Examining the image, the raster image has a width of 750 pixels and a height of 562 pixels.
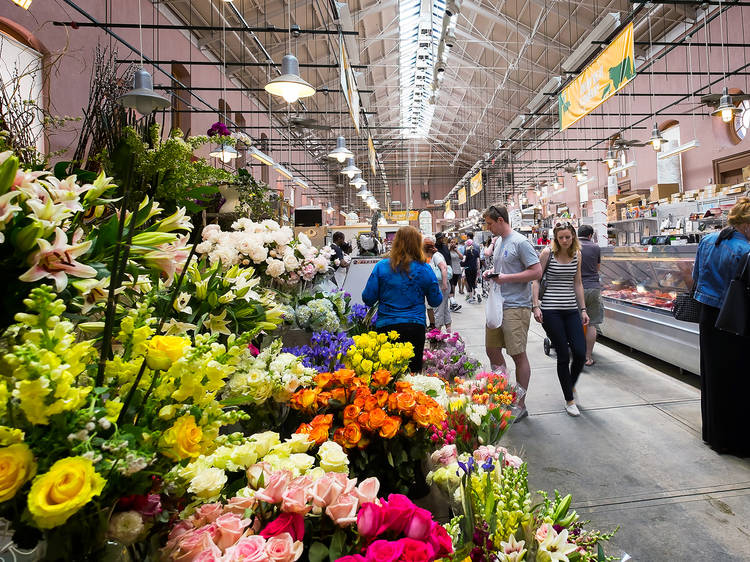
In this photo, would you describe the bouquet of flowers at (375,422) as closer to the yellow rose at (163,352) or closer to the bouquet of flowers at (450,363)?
the yellow rose at (163,352)

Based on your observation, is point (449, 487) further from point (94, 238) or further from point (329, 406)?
point (94, 238)

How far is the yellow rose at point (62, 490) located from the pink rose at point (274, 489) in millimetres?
302

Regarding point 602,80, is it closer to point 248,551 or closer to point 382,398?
point 382,398

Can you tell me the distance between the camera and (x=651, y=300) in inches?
199

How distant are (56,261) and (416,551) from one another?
0.65 metres

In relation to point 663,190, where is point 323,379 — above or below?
below

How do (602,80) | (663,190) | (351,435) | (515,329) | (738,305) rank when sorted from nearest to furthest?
(351,435), (738,305), (515,329), (602,80), (663,190)

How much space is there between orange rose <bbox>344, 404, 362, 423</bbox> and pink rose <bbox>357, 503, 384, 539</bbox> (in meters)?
0.54

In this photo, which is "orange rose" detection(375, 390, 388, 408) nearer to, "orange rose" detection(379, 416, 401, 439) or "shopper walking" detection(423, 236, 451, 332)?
"orange rose" detection(379, 416, 401, 439)

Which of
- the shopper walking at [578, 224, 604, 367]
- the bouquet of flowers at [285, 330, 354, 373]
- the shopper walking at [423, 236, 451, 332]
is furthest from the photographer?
the shopper walking at [423, 236, 451, 332]

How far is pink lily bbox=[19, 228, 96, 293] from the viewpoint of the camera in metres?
0.62

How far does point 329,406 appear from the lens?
1.37 metres

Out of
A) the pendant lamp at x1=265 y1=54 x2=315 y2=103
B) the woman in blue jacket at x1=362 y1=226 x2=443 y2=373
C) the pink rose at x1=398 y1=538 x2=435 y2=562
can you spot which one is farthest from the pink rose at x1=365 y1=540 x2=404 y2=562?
the pendant lamp at x1=265 y1=54 x2=315 y2=103

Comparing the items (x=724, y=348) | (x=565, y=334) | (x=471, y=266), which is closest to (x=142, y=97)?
(x=565, y=334)
